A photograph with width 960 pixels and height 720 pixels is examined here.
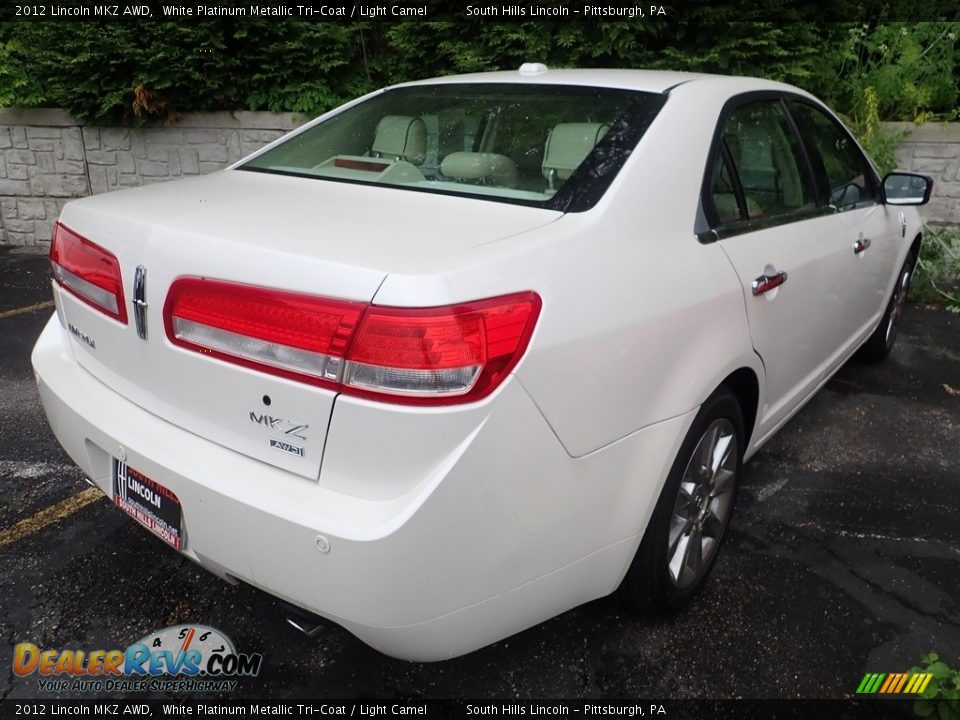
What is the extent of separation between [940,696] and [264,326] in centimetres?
183

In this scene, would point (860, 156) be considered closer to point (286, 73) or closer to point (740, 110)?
point (740, 110)

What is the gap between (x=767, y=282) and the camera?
2445 mm

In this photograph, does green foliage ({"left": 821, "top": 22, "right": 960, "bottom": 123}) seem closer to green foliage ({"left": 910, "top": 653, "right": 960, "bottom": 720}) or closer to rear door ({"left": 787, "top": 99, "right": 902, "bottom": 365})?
rear door ({"left": 787, "top": 99, "right": 902, "bottom": 365})

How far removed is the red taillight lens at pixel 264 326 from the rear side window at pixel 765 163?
1348mm

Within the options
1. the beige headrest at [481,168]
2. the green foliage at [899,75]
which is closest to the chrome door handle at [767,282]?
the beige headrest at [481,168]

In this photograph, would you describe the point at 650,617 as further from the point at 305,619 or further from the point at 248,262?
the point at 248,262

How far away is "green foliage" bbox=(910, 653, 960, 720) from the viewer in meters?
1.81

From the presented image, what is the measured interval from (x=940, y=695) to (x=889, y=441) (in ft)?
7.08

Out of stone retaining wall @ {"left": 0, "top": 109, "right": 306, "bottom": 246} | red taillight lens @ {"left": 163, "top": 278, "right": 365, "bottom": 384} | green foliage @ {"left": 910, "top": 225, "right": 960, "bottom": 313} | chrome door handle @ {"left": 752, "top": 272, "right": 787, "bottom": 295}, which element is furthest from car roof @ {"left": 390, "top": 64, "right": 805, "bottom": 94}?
stone retaining wall @ {"left": 0, "top": 109, "right": 306, "bottom": 246}

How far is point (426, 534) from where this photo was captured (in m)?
1.53

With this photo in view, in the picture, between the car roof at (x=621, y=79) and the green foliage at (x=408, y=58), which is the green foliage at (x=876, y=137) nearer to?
the green foliage at (x=408, y=58)

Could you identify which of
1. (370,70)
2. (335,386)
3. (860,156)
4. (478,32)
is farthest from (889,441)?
(370,70)

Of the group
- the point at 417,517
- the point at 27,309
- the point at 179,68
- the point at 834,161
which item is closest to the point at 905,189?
the point at 834,161

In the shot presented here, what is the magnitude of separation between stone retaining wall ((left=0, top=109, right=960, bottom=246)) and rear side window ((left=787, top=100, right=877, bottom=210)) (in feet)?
16.7
